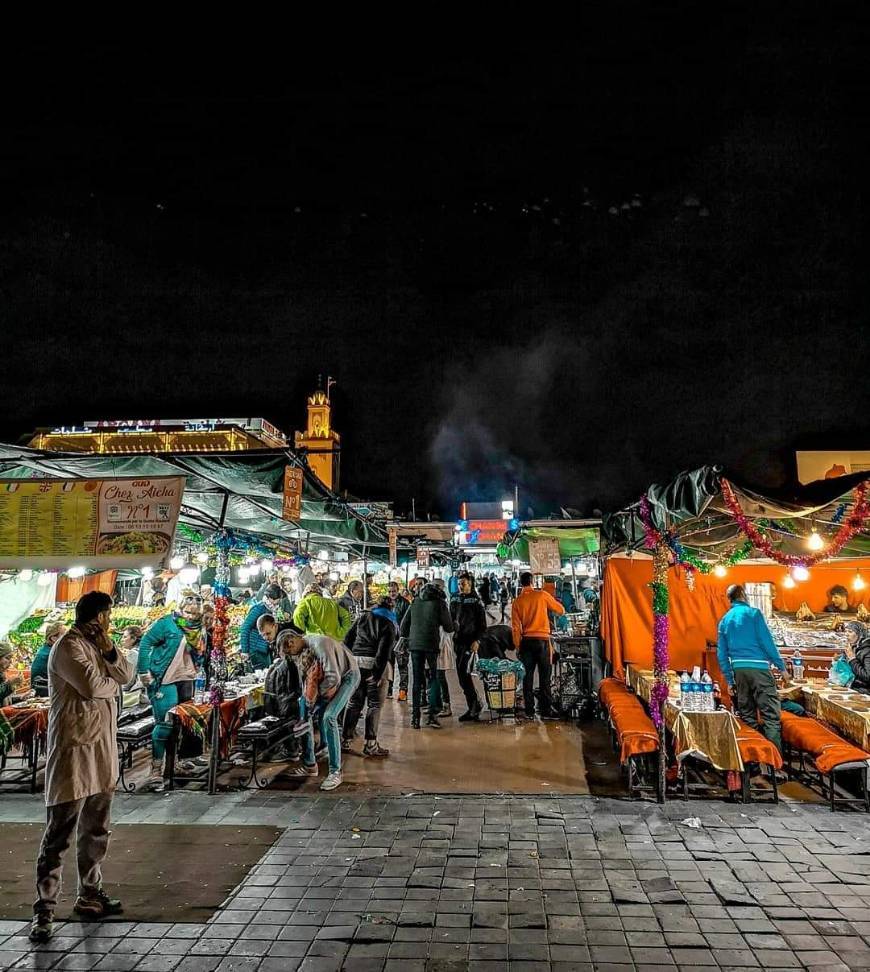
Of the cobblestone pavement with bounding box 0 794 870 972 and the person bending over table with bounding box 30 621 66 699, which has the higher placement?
the person bending over table with bounding box 30 621 66 699

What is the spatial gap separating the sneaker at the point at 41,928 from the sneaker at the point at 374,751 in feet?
14.2

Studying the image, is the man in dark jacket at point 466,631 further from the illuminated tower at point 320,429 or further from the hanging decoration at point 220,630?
the illuminated tower at point 320,429

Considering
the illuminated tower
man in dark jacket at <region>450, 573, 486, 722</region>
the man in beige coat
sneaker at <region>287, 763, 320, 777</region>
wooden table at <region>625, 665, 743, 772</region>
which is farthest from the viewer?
the illuminated tower

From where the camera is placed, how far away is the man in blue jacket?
7.25m

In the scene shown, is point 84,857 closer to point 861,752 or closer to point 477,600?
point 861,752

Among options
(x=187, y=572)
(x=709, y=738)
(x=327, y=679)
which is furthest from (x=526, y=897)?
(x=187, y=572)

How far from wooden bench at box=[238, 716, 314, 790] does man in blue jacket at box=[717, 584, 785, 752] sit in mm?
5041

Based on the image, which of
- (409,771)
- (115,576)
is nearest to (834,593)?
(409,771)

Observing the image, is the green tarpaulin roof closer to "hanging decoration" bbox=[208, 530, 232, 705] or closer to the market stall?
"hanging decoration" bbox=[208, 530, 232, 705]

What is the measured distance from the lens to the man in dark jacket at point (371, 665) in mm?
8219

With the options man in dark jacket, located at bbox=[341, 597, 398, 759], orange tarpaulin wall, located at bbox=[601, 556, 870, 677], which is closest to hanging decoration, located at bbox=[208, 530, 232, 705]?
man in dark jacket, located at bbox=[341, 597, 398, 759]

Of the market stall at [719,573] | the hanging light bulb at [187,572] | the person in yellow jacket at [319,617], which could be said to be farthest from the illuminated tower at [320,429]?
the person in yellow jacket at [319,617]

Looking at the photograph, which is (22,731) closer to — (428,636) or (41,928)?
(41,928)

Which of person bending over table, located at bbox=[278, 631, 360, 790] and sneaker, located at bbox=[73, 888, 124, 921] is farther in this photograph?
person bending over table, located at bbox=[278, 631, 360, 790]
